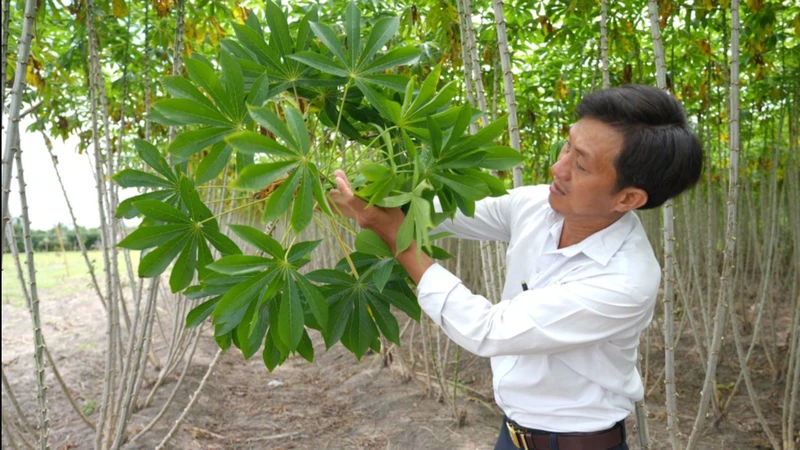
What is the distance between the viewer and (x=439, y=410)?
13.1 feet

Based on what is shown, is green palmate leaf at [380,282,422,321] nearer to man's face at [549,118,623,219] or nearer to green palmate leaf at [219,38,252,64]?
man's face at [549,118,623,219]

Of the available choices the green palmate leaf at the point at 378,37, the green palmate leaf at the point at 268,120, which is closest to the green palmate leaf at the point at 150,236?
the green palmate leaf at the point at 268,120

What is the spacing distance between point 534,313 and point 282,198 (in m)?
0.55

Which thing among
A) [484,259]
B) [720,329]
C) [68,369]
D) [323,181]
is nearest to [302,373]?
[68,369]

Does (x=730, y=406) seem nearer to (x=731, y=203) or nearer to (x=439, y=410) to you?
(x=439, y=410)

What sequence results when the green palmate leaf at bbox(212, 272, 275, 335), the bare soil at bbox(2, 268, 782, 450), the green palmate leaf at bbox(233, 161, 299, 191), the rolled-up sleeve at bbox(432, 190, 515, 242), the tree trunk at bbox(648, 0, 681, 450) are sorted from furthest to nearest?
the bare soil at bbox(2, 268, 782, 450) → the tree trunk at bbox(648, 0, 681, 450) → the rolled-up sleeve at bbox(432, 190, 515, 242) → the green palmate leaf at bbox(212, 272, 275, 335) → the green palmate leaf at bbox(233, 161, 299, 191)

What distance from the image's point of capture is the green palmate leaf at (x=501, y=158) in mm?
1310

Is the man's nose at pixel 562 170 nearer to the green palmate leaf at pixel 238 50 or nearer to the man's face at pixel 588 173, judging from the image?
the man's face at pixel 588 173

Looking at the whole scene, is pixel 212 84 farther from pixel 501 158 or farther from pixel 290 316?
pixel 501 158

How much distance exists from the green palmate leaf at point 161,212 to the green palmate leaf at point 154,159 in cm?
16

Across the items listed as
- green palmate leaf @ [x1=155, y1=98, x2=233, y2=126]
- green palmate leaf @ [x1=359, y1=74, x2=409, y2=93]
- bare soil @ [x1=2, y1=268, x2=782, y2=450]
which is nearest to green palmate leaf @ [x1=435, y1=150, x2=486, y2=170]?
green palmate leaf @ [x1=359, y1=74, x2=409, y2=93]

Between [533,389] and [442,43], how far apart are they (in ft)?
7.07

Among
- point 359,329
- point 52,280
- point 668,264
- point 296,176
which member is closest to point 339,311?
point 359,329

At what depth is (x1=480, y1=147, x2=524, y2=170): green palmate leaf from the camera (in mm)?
1310
